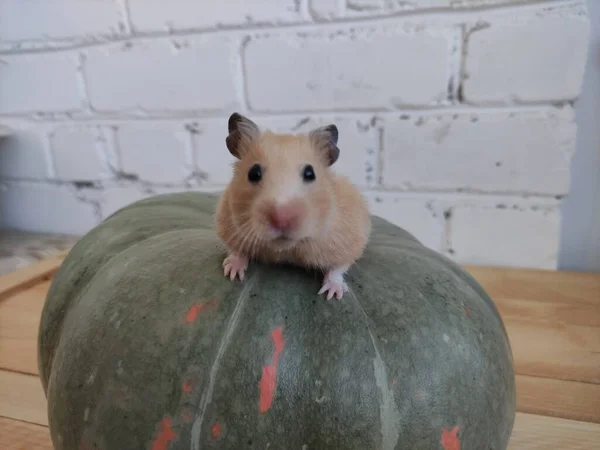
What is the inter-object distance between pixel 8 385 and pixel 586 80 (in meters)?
1.41

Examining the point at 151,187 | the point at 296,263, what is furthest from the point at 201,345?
the point at 151,187

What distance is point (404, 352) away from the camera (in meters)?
0.53

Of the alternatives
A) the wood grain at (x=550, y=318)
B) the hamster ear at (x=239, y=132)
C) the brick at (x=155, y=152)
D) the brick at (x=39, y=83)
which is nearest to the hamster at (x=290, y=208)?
the hamster ear at (x=239, y=132)

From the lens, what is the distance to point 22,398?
0.84 m

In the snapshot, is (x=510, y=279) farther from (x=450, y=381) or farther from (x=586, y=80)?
(x=450, y=381)

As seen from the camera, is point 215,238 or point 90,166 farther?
point 90,166

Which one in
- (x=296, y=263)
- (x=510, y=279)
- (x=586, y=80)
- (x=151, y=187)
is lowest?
(x=510, y=279)

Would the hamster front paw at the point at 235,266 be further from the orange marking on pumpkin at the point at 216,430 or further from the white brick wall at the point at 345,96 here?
the white brick wall at the point at 345,96

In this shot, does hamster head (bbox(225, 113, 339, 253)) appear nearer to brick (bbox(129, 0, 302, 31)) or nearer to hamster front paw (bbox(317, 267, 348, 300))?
hamster front paw (bbox(317, 267, 348, 300))

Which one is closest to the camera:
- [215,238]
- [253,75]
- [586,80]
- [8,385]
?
[215,238]

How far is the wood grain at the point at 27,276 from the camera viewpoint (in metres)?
1.22

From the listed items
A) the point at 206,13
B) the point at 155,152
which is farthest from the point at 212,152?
the point at 206,13

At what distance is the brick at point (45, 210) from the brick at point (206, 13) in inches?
24.7

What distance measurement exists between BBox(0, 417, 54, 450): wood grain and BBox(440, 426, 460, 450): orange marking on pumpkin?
56 centimetres
